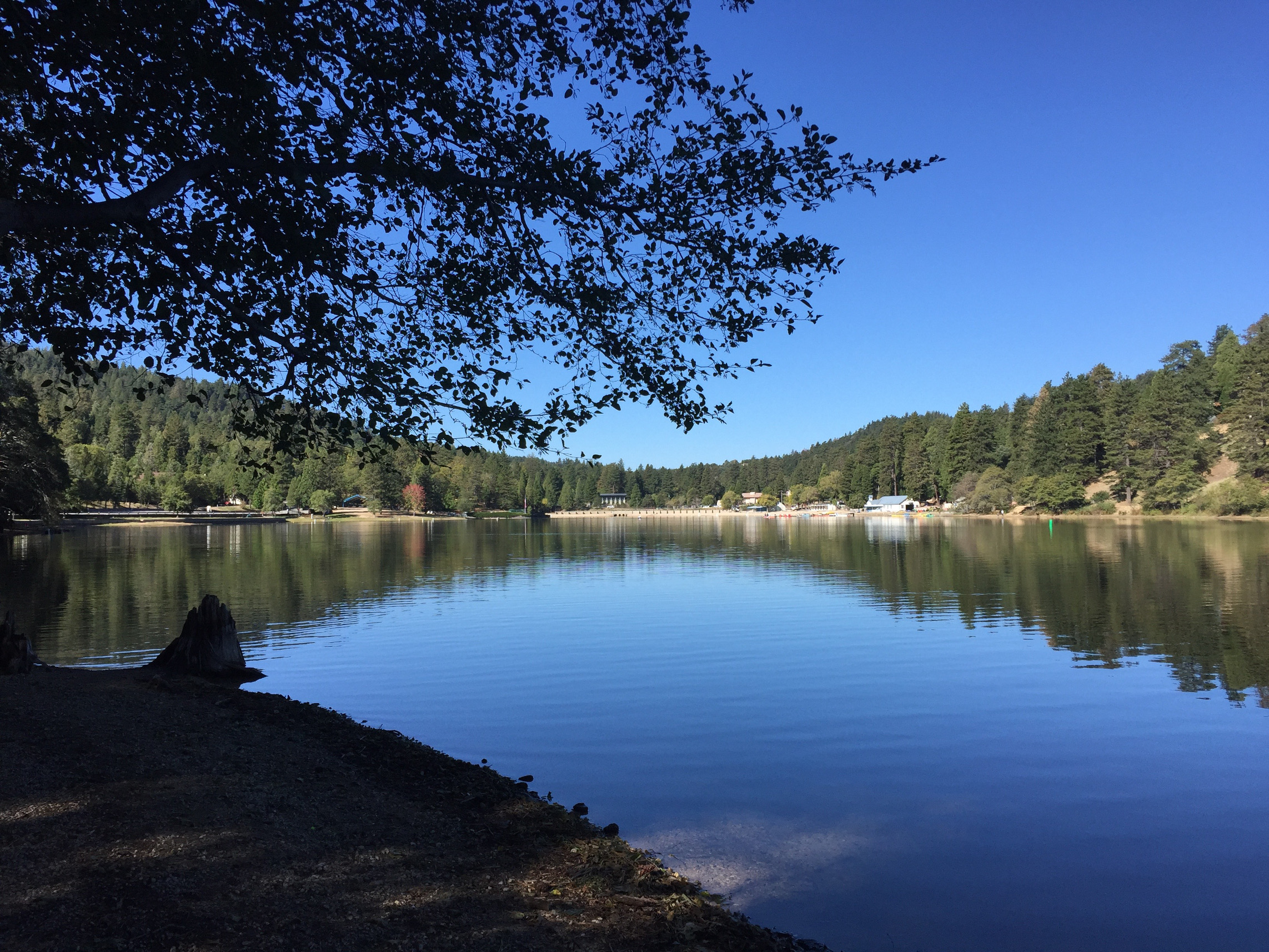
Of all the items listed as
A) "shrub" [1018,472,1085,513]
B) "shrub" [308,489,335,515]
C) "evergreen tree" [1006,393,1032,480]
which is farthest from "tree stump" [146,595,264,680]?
"shrub" [308,489,335,515]

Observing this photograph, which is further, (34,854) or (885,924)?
(885,924)

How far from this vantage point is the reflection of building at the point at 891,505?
154750 mm

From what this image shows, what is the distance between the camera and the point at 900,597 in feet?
97.1

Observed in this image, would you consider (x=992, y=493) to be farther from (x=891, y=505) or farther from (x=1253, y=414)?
(x=891, y=505)

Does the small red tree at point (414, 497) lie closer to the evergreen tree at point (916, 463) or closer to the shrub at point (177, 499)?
the shrub at point (177, 499)

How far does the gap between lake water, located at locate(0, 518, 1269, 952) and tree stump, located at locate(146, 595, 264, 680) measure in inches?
A: 58.5

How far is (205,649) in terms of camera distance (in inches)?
537

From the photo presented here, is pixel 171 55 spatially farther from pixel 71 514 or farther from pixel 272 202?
pixel 71 514

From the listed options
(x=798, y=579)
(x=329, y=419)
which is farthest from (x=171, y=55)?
(x=798, y=579)

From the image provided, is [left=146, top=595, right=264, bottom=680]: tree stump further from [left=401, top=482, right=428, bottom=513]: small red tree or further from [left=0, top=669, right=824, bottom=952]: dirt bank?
[left=401, top=482, right=428, bottom=513]: small red tree

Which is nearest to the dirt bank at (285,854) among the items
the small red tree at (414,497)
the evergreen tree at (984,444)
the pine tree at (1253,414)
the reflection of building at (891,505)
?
the pine tree at (1253,414)

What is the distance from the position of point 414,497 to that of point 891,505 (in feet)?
323

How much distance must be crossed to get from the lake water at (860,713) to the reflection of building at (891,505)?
119552 mm

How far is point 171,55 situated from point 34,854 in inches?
250
